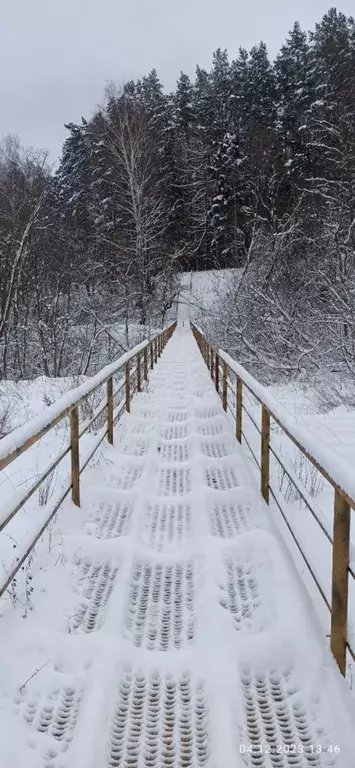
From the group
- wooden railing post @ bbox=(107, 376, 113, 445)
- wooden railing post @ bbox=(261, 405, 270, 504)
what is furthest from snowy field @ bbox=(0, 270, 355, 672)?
wooden railing post @ bbox=(107, 376, 113, 445)

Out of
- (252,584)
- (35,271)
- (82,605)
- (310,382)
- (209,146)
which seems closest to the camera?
(82,605)

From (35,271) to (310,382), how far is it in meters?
12.5

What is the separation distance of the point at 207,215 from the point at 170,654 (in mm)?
43439

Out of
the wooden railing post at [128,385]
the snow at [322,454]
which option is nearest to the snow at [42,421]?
the snow at [322,454]

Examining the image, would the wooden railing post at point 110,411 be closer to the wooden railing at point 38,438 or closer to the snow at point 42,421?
the wooden railing at point 38,438

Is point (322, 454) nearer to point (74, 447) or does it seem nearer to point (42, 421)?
point (42, 421)

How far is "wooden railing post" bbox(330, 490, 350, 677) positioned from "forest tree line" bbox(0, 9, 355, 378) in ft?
31.1

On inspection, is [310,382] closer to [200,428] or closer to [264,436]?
[200,428]

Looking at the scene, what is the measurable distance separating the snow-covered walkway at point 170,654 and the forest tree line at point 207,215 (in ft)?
28.0

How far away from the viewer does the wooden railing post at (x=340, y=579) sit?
2088 millimetres

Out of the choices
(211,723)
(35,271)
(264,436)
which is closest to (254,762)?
(211,723)

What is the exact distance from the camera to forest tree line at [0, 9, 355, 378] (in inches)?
654

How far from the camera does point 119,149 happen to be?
29688mm

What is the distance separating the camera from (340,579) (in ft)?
7.05
